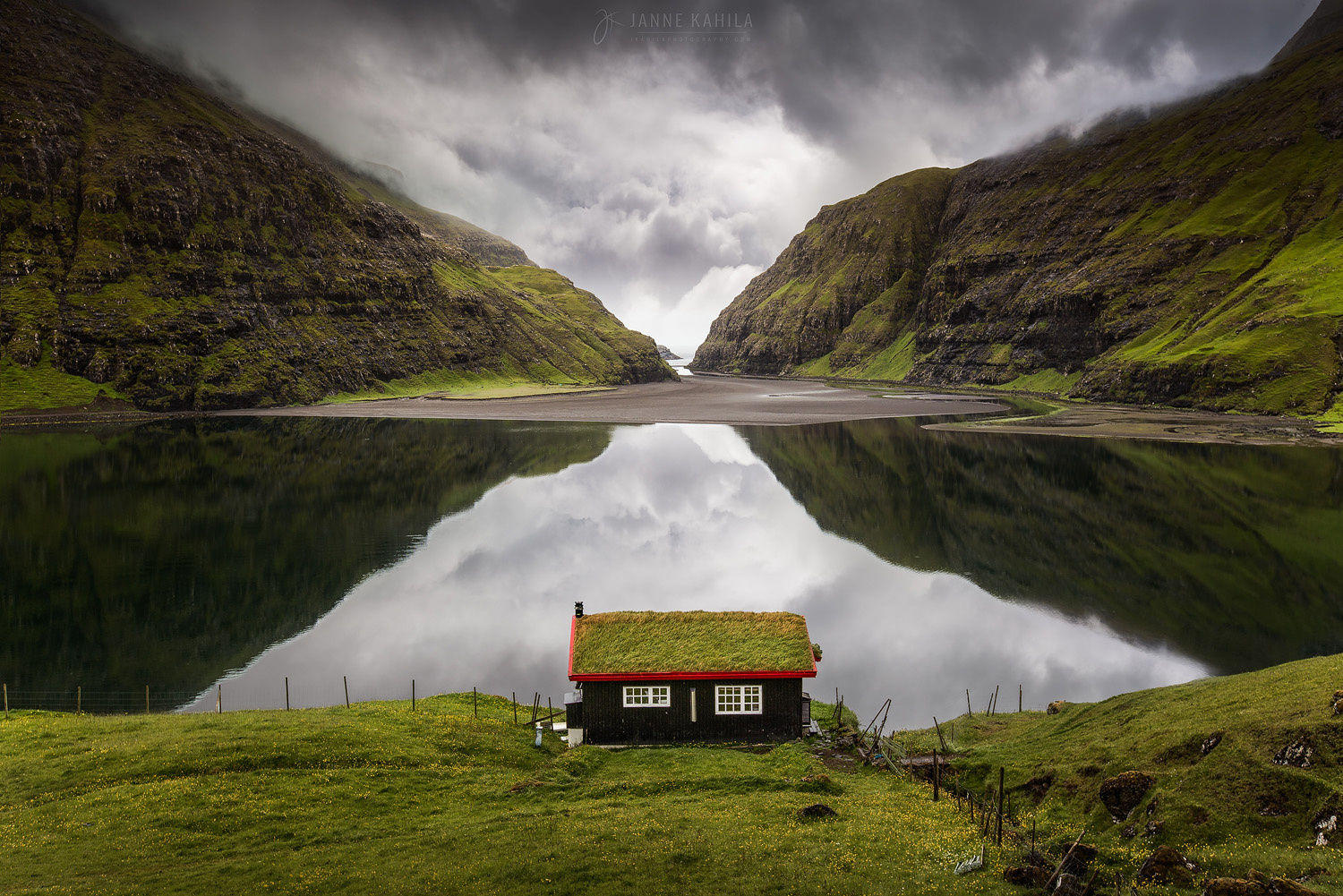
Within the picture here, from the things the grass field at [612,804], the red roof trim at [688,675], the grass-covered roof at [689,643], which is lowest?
the grass field at [612,804]

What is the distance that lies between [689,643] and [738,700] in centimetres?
362

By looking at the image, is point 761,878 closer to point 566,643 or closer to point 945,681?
point 945,681

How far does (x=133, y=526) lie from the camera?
236 feet

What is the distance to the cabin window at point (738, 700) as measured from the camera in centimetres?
3431

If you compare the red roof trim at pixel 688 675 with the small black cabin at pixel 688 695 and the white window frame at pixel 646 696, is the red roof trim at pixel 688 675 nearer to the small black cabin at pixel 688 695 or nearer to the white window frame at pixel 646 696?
the small black cabin at pixel 688 695

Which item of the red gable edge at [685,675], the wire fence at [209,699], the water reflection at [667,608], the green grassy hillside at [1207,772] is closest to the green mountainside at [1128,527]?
the water reflection at [667,608]

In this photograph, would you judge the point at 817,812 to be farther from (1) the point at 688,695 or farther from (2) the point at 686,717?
(2) the point at 686,717

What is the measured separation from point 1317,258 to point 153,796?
245457mm

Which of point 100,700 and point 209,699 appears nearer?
point 100,700

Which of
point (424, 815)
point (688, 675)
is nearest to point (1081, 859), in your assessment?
point (688, 675)

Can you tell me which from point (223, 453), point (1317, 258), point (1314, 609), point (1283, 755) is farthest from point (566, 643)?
point (1317, 258)

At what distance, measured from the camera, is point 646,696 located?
1346 inches

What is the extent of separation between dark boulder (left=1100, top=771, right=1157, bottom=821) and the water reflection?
17464mm

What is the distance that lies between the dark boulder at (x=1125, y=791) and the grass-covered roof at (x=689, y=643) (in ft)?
45.1
